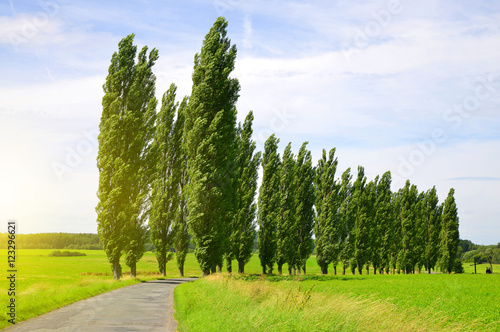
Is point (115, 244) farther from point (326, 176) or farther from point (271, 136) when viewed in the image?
point (326, 176)

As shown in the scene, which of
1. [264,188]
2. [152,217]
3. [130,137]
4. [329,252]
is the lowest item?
[329,252]

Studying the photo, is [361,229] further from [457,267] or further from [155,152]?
[155,152]

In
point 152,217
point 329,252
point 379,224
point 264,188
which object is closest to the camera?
point 152,217

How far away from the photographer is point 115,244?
111 feet

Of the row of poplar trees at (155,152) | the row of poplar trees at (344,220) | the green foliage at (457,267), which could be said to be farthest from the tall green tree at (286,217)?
the green foliage at (457,267)

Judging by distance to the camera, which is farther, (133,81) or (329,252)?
(329,252)

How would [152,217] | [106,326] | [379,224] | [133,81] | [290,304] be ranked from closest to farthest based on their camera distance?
1. [106,326]
2. [290,304]
3. [133,81]
4. [152,217]
5. [379,224]

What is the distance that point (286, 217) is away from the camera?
53.4 m

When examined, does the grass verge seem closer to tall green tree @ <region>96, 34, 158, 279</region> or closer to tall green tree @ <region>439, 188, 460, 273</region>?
tall green tree @ <region>96, 34, 158, 279</region>

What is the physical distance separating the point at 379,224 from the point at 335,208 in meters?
17.5

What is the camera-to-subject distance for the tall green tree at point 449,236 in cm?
8681

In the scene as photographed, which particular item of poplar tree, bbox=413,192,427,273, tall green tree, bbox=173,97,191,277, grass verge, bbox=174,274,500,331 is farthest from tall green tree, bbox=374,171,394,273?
grass verge, bbox=174,274,500,331

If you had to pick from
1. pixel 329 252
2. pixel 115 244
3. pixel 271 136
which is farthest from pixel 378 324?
pixel 329 252

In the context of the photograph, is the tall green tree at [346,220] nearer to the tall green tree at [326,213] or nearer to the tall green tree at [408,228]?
the tall green tree at [326,213]
